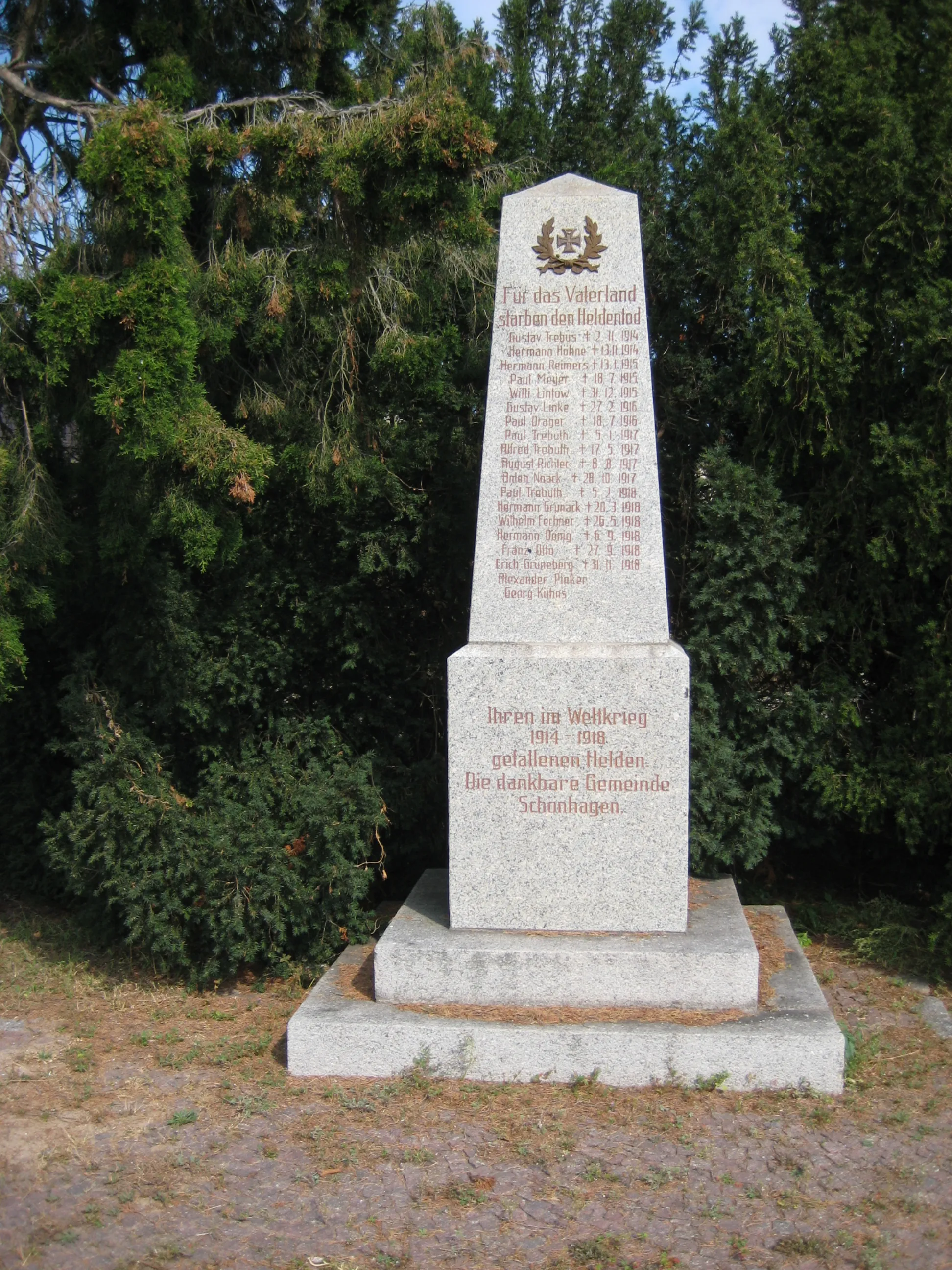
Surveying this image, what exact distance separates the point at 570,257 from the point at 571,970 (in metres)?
2.58

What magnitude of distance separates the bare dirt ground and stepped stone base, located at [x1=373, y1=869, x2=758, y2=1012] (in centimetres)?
32

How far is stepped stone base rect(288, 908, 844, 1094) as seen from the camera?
12.9 ft

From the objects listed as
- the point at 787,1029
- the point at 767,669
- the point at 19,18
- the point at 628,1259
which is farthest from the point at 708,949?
the point at 19,18

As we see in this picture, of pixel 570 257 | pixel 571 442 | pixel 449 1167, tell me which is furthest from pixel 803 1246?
pixel 570 257

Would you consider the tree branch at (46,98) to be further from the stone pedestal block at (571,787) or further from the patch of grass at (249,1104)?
the patch of grass at (249,1104)

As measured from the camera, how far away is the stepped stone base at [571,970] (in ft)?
13.6

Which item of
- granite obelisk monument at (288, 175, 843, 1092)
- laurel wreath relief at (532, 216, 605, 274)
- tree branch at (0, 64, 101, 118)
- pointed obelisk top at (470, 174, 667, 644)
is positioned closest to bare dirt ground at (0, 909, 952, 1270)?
granite obelisk monument at (288, 175, 843, 1092)

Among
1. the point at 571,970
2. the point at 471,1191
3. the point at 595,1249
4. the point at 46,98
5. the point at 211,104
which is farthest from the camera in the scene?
the point at 211,104

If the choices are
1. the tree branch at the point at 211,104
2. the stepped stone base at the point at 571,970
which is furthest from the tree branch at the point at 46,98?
the stepped stone base at the point at 571,970

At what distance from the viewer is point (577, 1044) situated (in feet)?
13.1

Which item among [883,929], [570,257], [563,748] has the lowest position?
[883,929]

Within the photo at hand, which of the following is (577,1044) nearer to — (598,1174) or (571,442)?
(598,1174)

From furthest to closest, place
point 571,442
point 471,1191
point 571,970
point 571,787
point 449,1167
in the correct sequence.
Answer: point 571,442 < point 571,787 < point 571,970 < point 449,1167 < point 471,1191

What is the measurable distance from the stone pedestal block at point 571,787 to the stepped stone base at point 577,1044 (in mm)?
400
